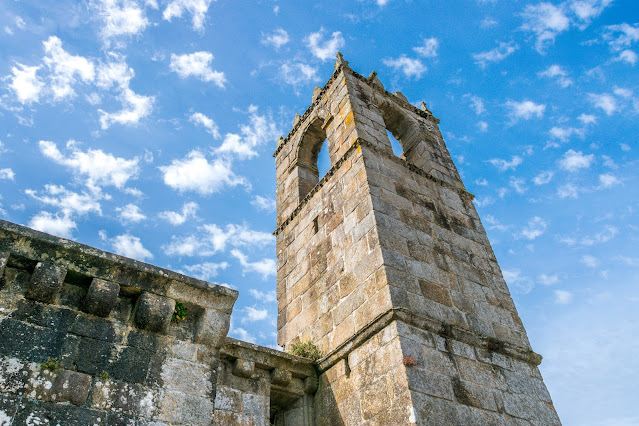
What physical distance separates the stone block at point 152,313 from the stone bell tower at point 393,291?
6.48 ft

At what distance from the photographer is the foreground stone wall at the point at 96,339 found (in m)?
3.48

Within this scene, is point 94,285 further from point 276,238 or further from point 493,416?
point 276,238

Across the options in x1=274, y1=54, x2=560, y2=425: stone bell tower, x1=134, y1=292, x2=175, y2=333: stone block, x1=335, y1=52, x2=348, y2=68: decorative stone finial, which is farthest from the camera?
x1=335, y1=52, x2=348, y2=68: decorative stone finial

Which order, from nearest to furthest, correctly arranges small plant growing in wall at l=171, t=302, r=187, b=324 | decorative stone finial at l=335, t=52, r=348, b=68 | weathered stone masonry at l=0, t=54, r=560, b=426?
weathered stone masonry at l=0, t=54, r=560, b=426 → small plant growing in wall at l=171, t=302, r=187, b=324 → decorative stone finial at l=335, t=52, r=348, b=68

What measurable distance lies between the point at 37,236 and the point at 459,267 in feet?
15.4

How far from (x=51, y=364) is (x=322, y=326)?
316 centimetres

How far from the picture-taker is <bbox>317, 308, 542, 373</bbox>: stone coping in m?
4.84

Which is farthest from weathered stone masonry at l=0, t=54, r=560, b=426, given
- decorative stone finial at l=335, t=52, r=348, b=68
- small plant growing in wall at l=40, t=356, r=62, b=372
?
decorative stone finial at l=335, t=52, r=348, b=68

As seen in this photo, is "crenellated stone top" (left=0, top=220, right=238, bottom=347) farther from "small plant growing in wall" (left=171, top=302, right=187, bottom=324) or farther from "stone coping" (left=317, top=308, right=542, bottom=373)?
"stone coping" (left=317, top=308, right=542, bottom=373)

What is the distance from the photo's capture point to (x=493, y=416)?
15.5 feet

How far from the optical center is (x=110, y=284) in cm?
404

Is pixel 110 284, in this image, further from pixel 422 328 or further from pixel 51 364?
pixel 422 328

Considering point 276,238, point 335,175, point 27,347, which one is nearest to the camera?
point 27,347

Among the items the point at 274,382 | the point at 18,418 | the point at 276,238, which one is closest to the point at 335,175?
the point at 276,238
